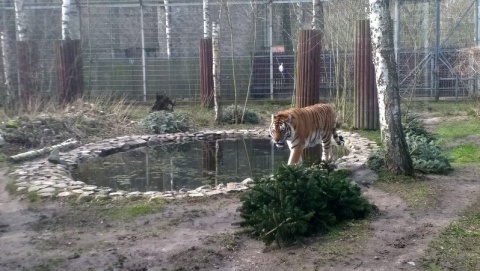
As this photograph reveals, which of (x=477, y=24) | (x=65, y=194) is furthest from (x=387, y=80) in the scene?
(x=477, y=24)

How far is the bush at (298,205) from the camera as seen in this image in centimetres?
618

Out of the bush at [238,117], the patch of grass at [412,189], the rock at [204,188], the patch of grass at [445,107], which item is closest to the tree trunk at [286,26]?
the patch of grass at [445,107]

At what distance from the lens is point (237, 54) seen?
2172cm

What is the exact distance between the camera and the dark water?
960cm

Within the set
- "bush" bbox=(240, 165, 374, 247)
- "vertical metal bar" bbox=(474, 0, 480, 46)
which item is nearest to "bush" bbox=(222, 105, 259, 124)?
"vertical metal bar" bbox=(474, 0, 480, 46)

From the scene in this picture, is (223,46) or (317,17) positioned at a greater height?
(317,17)

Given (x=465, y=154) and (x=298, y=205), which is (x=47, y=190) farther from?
(x=465, y=154)

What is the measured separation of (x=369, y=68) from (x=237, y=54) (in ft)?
28.2

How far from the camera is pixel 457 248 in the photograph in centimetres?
578

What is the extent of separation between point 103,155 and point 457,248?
7.67 m

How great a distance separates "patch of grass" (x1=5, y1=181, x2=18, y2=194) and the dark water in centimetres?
108

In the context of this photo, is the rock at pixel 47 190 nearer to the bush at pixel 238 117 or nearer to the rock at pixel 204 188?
the rock at pixel 204 188

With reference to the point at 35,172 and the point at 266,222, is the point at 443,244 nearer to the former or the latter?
the point at 266,222

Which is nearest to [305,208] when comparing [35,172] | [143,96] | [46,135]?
[35,172]
